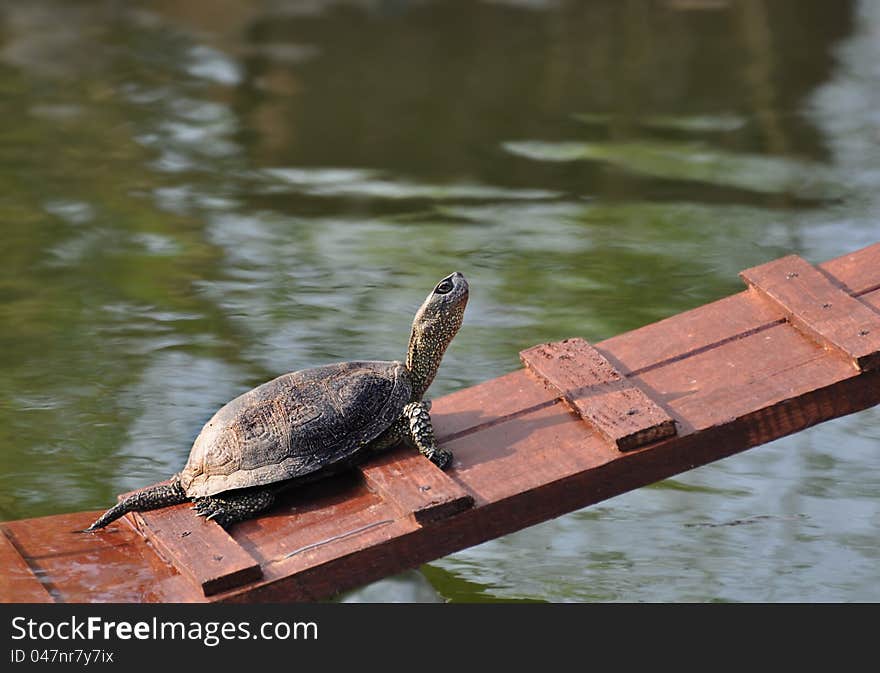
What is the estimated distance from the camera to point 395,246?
7344 millimetres

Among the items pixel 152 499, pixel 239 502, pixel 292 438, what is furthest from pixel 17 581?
pixel 292 438

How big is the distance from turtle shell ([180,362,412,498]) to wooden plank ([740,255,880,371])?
4.57 feet

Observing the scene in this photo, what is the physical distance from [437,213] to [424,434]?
3.82m

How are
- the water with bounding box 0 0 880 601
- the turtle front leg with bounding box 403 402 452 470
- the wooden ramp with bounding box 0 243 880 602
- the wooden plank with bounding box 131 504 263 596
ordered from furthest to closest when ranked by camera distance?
the water with bounding box 0 0 880 601 < the turtle front leg with bounding box 403 402 452 470 < the wooden ramp with bounding box 0 243 880 602 < the wooden plank with bounding box 131 504 263 596

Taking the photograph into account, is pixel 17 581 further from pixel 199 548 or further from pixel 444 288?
pixel 444 288

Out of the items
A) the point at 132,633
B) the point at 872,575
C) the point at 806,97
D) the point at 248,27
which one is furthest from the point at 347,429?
the point at 248,27

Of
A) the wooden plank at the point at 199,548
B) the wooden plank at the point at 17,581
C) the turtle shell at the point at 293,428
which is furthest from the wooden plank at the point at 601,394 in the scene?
the wooden plank at the point at 17,581

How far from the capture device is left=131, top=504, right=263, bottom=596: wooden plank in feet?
12.1

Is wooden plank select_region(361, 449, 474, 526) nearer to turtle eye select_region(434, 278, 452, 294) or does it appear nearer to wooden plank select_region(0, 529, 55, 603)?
turtle eye select_region(434, 278, 452, 294)

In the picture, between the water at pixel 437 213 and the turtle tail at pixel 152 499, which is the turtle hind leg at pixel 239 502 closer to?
the turtle tail at pixel 152 499

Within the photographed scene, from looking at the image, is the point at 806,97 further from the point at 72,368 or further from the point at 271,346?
the point at 72,368

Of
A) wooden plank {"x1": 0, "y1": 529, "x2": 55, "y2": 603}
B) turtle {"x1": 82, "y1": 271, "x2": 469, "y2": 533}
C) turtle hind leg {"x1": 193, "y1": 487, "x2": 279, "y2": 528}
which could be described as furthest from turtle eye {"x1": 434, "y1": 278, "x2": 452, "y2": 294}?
wooden plank {"x1": 0, "y1": 529, "x2": 55, "y2": 603}

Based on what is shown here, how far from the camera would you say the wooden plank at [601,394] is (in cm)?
410

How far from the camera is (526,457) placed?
Answer: 4141 millimetres
